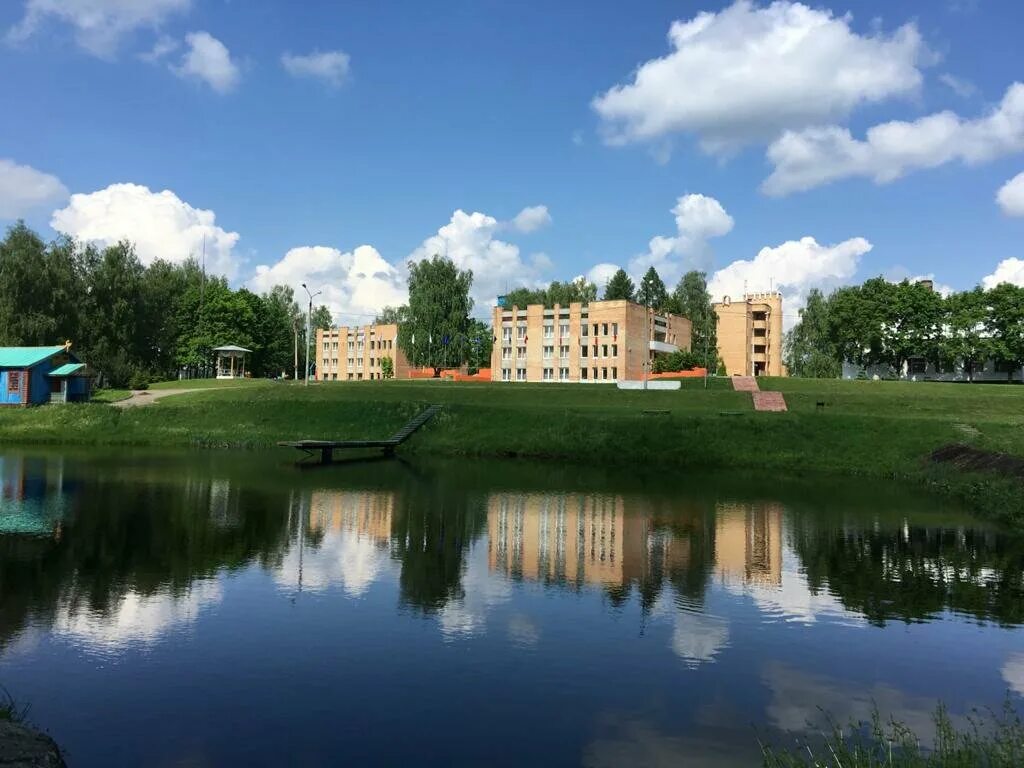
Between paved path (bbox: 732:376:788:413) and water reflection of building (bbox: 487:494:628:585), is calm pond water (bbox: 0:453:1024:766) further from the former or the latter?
paved path (bbox: 732:376:788:413)

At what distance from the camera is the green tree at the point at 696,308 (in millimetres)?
128300

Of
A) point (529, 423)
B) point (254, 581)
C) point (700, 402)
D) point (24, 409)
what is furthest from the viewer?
point (700, 402)

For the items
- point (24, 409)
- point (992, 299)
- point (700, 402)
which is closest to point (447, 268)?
point (700, 402)

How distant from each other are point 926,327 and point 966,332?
4413 mm

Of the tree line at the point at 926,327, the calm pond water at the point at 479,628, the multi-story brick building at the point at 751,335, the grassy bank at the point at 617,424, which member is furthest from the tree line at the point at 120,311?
the tree line at the point at 926,327

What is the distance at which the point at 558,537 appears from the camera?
26578mm

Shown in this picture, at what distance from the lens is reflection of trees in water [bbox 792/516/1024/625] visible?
1862 centimetres

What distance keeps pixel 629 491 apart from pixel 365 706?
89.8 ft

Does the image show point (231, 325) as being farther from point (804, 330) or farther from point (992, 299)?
point (992, 299)

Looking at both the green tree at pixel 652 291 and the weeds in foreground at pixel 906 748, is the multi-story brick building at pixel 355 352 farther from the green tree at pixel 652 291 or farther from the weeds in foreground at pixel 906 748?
the weeds in foreground at pixel 906 748

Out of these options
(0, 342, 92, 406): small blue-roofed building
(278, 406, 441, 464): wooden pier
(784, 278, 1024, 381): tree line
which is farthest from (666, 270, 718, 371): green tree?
(0, 342, 92, 406): small blue-roofed building

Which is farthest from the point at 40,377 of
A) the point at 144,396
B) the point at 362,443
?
the point at 362,443

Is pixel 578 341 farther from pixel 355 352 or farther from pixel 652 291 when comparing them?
pixel 355 352

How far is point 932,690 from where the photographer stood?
13.4 metres
